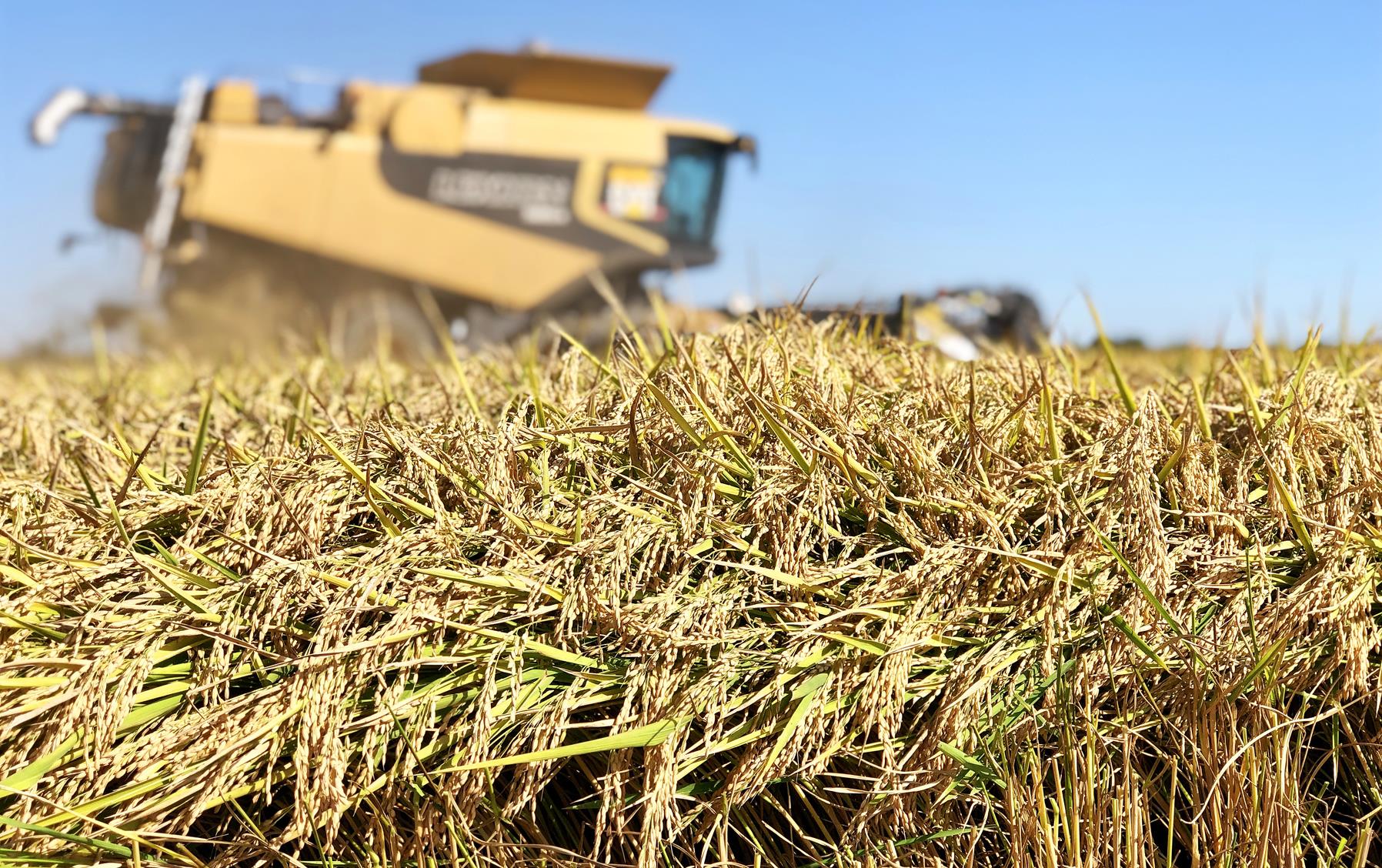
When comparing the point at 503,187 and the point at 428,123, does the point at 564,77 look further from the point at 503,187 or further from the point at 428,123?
the point at 428,123

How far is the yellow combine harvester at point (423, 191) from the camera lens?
8.22m

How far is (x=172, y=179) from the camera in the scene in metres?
8.12

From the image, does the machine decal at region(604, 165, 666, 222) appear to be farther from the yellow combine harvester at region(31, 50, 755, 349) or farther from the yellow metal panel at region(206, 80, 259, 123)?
the yellow metal panel at region(206, 80, 259, 123)

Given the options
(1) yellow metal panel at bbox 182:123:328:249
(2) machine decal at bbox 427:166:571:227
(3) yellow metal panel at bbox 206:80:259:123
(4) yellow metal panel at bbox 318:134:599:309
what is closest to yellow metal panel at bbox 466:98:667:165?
(2) machine decal at bbox 427:166:571:227

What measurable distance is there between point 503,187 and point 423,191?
24.9 inches

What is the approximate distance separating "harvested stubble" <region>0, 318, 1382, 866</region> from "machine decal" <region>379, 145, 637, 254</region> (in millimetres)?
7447

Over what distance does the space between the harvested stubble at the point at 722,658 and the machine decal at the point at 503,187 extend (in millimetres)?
7447

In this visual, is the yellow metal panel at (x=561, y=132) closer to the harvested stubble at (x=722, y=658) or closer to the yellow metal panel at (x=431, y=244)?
the yellow metal panel at (x=431, y=244)

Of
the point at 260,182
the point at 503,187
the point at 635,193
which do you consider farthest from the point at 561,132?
the point at 260,182

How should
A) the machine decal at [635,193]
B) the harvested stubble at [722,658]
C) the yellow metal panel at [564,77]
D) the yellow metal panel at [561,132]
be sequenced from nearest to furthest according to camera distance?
the harvested stubble at [722,658] < the yellow metal panel at [561,132] < the yellow metal panel at [564,77] < the machine decal at [635,193]

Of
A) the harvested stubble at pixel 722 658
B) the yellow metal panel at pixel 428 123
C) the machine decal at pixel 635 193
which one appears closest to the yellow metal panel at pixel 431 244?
the yellow metal panel at pixel 428 123

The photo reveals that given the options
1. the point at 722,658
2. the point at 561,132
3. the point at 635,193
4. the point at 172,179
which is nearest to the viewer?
the point at 722,658

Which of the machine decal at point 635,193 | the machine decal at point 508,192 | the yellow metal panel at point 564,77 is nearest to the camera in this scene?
the machine decal at point 508,192

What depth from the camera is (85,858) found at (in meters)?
1.24
